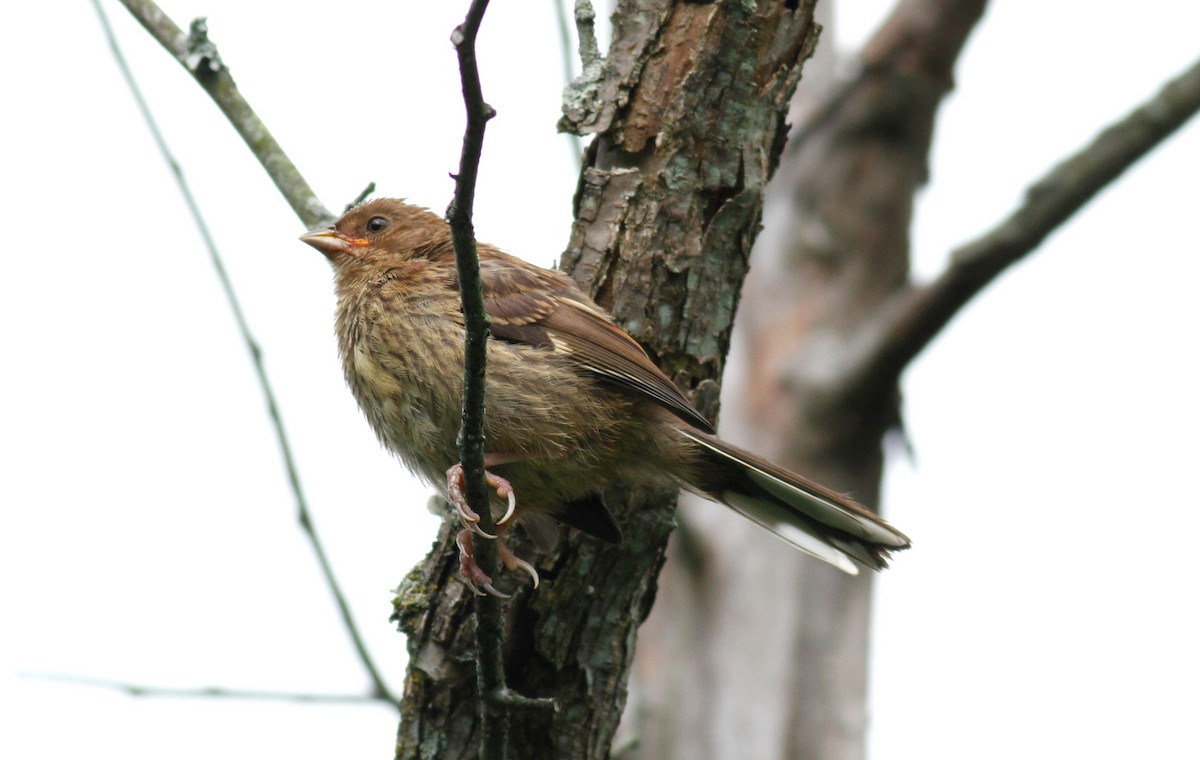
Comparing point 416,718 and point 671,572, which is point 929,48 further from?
point 416,718

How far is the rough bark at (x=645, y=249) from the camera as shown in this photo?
4.08 metres

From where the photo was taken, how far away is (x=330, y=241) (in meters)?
4.92

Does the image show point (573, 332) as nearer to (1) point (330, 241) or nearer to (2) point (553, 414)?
(2) point (553, 414)

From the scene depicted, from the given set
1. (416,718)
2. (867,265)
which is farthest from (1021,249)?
(416,718)

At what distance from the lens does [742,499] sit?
4.48 m

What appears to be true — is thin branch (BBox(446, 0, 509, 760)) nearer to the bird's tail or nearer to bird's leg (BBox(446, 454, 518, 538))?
bird's leg (BBox(446, 454, 518, 538))

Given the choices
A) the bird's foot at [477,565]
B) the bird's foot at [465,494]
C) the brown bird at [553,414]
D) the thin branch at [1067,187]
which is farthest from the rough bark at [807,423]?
the bird's foot at [465,494]

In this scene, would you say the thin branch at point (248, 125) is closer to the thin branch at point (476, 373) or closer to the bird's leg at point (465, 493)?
the bird's leg at point (465, 493)

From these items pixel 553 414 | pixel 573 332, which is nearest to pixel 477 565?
pixel 553 414

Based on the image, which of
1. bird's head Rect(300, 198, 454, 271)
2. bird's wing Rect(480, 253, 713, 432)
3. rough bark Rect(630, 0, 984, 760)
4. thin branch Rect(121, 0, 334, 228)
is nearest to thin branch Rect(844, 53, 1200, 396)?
rough bark Rect(630, 0, 984, 760)

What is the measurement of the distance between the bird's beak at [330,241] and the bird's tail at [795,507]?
158 centimetres

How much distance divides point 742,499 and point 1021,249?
248 centimetres

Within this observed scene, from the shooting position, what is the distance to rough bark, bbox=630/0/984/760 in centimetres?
669

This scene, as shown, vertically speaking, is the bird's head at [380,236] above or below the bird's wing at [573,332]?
above
